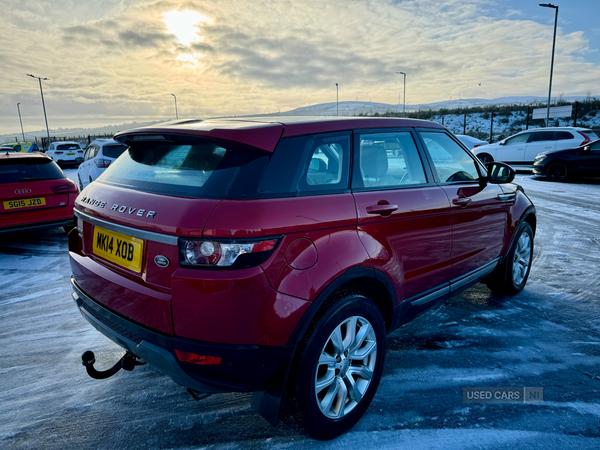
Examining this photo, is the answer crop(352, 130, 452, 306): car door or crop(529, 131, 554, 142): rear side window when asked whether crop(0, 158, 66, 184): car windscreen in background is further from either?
crop(529, 131, 554, 142): rear side window

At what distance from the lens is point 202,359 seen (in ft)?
6.46

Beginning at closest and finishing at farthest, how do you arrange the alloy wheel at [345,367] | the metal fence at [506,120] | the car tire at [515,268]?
the alloy wheel at [345,367]
the car tire at [515,268]
the metal fence at [506,120]

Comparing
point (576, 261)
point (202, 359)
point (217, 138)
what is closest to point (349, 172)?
point (217, 138)

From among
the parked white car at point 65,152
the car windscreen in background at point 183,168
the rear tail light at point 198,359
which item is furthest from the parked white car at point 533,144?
the parked white car at point 65,152

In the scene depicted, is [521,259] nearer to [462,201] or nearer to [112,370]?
[462,201]

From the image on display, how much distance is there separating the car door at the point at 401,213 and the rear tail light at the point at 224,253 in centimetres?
69

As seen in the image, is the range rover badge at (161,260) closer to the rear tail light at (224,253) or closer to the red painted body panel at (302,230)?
the rear tail light at (224,253)

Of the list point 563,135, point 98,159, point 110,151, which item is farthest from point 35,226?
point 563,135

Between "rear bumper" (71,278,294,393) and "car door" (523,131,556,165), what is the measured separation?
672 inches

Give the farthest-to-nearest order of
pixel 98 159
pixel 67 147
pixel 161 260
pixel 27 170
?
pixel 67 147 < pixel 98 159 < pixel 27 170 < pixel 161 260

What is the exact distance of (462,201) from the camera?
10.8 feet

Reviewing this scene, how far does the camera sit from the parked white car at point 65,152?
24641 millimetres

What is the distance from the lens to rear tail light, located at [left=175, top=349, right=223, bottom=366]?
1.95 m

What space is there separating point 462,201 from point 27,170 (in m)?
6.30
